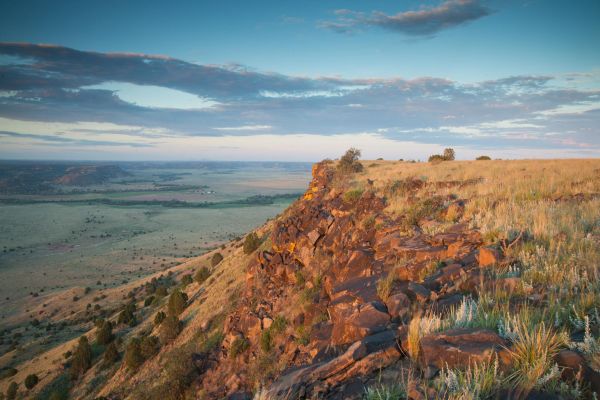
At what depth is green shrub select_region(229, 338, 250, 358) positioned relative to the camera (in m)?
13.2

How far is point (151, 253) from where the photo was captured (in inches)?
2852

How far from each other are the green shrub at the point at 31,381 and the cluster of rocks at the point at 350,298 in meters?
20.0

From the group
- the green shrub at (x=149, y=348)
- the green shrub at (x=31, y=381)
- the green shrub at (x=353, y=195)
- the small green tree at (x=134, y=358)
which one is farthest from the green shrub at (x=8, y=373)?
the green shrub at (x=353, y=195)

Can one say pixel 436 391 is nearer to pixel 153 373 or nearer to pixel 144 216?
pixel 153 373

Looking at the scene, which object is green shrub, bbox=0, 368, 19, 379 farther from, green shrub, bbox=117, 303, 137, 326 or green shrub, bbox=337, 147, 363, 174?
green shrub, bbox=337, 147, 363, 174

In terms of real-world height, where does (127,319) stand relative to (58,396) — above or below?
above

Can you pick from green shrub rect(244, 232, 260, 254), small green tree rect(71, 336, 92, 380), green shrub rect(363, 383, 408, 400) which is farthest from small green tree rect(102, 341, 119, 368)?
green shrub rect(363, 383, 408, 400)

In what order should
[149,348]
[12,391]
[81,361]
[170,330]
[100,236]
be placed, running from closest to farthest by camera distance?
Answer: [149,348]
[170,330]
[12,391]
[81,361]
[100,236]

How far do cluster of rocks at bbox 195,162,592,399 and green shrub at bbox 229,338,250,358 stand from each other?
0.15 metres

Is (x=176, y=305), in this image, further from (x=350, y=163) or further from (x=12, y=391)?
(x=350, y=163)

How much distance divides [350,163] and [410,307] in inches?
984

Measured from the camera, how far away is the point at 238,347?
13.3 meters

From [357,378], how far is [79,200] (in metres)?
200

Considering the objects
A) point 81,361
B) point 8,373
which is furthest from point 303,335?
point 8,373
